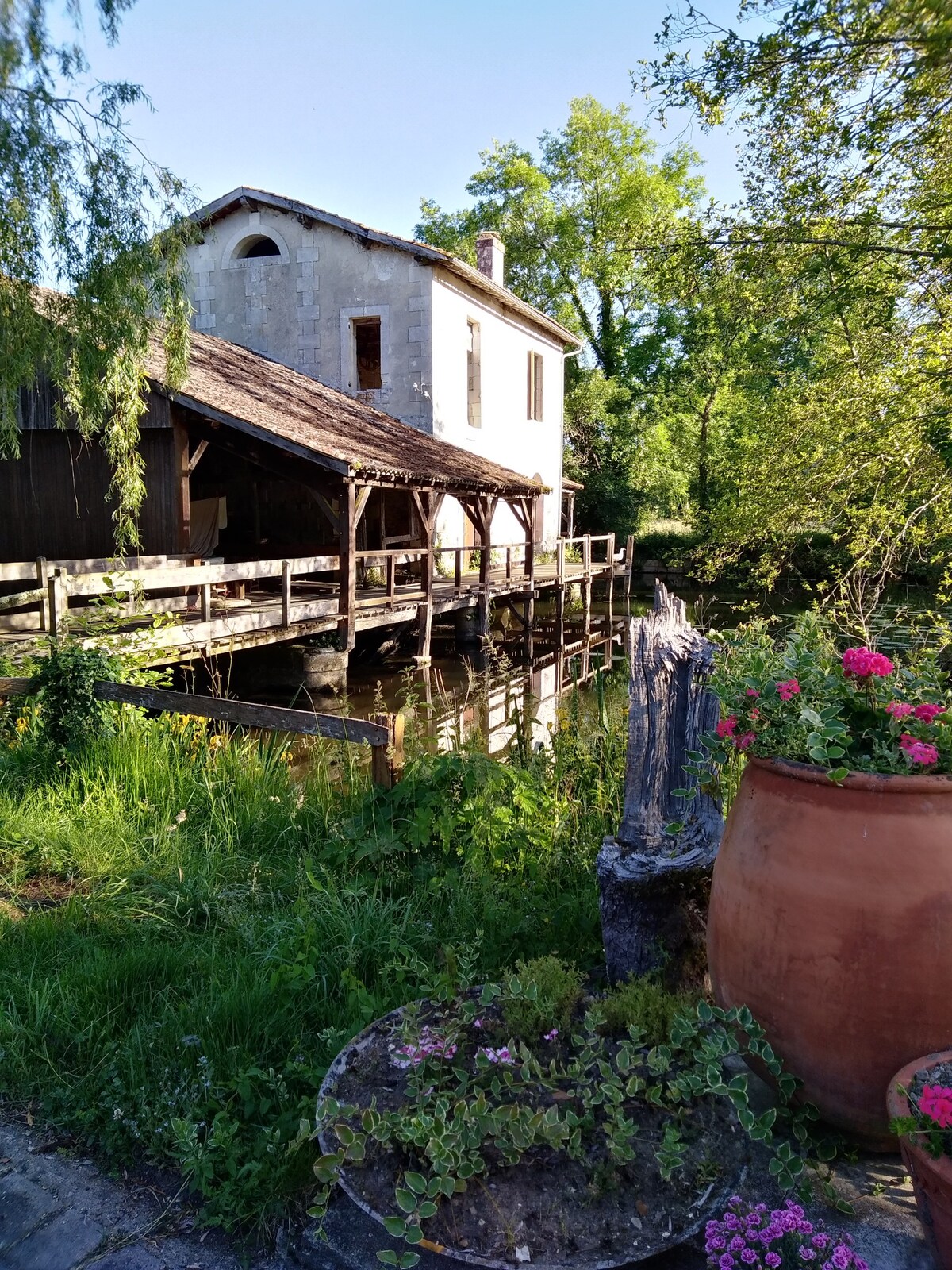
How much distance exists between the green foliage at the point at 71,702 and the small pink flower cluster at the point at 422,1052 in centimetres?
361

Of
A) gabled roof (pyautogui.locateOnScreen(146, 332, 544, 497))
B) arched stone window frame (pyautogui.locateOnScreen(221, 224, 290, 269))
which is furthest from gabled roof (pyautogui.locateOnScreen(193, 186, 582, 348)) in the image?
gabled roof (pyautogui.locateOnScreen(146, 332, 544, 497))

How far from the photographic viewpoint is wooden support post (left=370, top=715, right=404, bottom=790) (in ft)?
13.5

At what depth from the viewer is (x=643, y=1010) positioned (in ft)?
7.54

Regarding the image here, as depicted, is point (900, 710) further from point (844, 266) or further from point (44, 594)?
point (44, 594)

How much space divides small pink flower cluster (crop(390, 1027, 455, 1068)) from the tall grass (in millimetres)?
304

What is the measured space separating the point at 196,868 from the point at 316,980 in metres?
1.14

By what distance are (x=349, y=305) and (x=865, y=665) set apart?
17029mm

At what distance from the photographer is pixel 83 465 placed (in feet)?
41.5

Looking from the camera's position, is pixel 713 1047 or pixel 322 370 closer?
pixel 713 1047

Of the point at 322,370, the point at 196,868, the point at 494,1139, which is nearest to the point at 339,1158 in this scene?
the point at 494,1139

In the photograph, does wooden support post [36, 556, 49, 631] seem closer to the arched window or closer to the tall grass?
the tall grass

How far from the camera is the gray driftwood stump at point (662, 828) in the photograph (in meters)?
2.73

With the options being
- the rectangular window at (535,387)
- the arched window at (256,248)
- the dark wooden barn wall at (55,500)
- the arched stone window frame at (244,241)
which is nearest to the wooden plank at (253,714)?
the dark wooden barn wall at (55,500)

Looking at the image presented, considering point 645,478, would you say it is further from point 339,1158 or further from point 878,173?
point 339,1158
